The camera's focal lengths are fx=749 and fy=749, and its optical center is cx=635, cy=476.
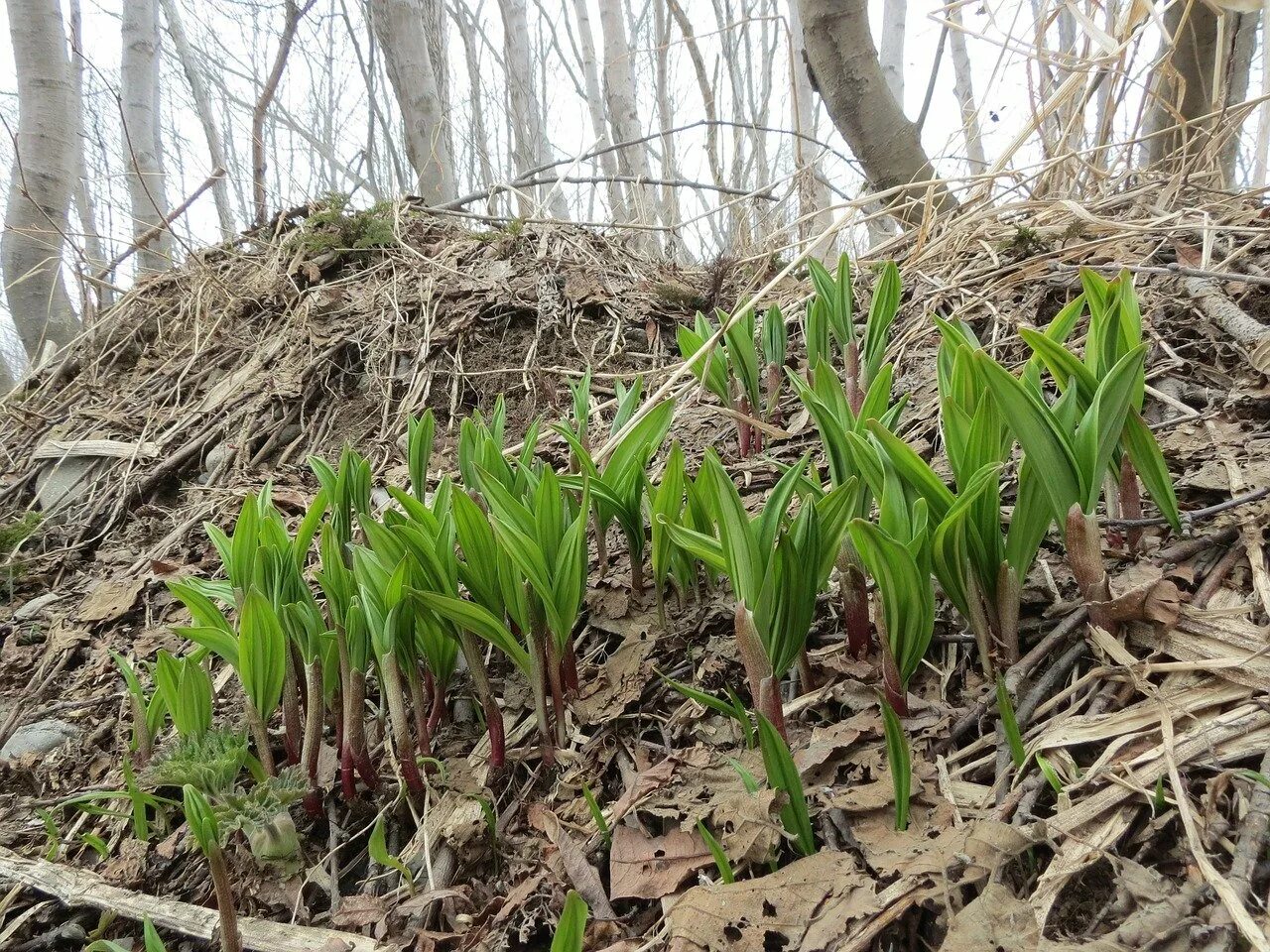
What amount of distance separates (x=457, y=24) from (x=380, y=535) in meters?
14.8

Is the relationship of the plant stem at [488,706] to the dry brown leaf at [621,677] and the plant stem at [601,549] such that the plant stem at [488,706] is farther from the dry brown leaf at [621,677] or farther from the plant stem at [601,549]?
the plant stem at [601,549]

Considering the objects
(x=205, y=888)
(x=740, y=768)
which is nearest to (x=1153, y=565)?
(x=740, y=768)

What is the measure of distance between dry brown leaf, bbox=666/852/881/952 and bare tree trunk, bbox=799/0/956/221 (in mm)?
2955

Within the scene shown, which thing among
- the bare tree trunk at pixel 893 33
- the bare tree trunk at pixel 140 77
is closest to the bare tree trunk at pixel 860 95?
the bare tree trunk at pixel 140 77

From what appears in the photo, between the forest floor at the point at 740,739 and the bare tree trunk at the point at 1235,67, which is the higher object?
the bare tree trunk at the point at 1235,67

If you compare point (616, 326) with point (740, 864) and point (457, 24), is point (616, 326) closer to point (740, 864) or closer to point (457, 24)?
point (740, 864)

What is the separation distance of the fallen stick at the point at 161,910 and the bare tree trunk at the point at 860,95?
3216 mm

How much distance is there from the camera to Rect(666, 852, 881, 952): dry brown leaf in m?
0.85

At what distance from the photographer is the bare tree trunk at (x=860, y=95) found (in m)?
3.22

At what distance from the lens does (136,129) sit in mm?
7695

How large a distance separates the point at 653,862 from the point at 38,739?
5.34 feet

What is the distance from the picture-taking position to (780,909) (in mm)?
894

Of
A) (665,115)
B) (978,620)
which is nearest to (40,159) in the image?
(978,620)

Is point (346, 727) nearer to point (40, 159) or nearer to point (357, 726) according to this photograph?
point (357, 726)
